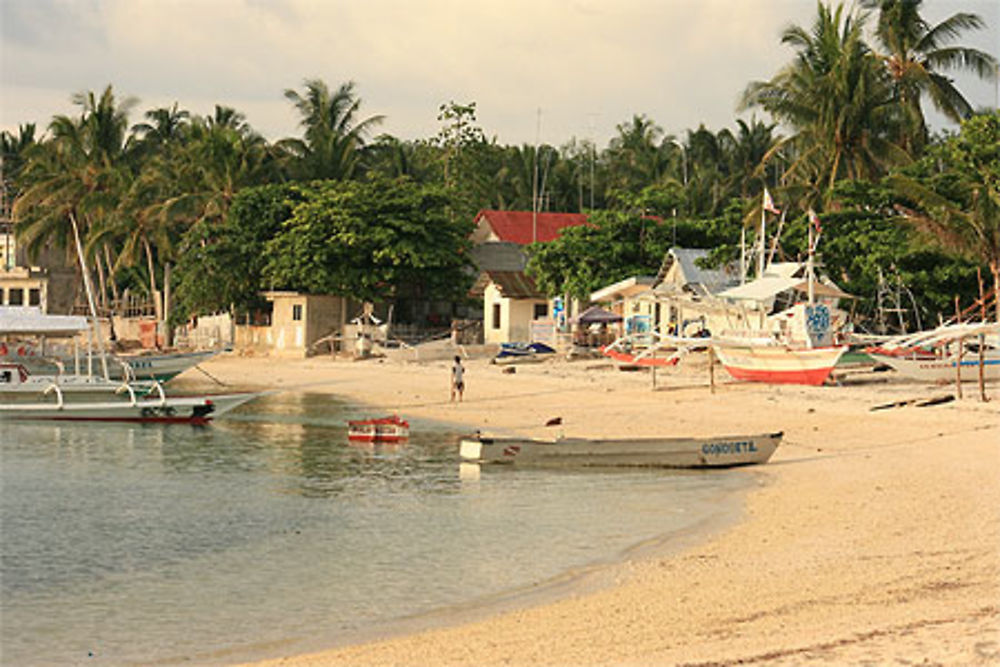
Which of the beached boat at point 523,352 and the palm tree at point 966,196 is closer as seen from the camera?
the palm tree at point 966,196

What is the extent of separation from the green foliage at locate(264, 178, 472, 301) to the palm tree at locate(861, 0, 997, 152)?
68.1 ft

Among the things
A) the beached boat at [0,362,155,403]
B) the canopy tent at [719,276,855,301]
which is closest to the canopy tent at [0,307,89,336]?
the beached boat at [0,362,155,403]

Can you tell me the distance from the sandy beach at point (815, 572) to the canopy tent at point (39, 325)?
10934 millimetres

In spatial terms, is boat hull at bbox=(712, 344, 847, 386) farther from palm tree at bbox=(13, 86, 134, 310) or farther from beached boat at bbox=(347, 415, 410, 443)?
palm tree at bbox=(13, 86, 134, 310)

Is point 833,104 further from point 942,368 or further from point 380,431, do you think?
point 380,431

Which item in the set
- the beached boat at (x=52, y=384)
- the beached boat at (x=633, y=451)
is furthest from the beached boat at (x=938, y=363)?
the beached boat at (x=52, y=384)

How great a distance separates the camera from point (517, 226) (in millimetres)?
65812

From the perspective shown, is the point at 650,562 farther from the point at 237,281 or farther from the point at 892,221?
the point at 237,281

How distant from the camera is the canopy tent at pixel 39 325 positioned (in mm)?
29319

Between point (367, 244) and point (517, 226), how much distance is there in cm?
1482

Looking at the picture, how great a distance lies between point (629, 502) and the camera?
1873 centimetres

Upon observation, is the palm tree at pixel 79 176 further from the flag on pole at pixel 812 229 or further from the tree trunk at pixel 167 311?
the flag on pole at pixel 812 229

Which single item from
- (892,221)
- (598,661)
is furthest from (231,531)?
(892,221)

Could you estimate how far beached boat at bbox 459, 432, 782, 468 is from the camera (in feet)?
69.4
